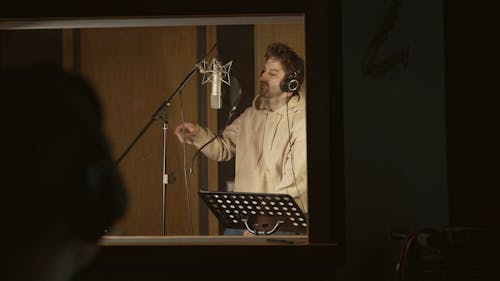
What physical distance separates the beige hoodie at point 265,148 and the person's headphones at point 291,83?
3.2 inches

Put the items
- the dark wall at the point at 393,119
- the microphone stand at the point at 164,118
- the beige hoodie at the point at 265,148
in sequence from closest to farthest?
the dark wall at the point at 393,119
the beige hoodie at the point at 265,148
the microphone stand at the point at 164,118

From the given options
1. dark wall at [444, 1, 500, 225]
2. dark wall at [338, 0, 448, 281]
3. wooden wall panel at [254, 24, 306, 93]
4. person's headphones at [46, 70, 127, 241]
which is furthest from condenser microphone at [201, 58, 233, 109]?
person's headphones at [46, 70, 127, 241]

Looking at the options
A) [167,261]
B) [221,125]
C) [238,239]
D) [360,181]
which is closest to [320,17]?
[360,181]

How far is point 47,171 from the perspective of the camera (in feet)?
2.68

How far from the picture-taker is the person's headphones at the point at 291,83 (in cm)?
440

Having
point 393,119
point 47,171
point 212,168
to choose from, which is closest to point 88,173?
point 47,171

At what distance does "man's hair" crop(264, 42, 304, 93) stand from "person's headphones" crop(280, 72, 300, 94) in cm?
2

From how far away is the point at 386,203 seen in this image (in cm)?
359

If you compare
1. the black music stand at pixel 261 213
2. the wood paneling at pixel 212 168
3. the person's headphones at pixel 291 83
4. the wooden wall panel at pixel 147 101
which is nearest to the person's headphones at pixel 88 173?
the black music stand at pixel 261 213

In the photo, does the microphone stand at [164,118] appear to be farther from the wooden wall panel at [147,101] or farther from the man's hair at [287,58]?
the man's hair at [287,58]

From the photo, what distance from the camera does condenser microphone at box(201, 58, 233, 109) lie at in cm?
496

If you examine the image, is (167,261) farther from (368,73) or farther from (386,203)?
(368,73)

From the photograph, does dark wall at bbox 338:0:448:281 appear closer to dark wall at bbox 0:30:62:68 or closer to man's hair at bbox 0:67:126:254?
dark wall at bbox 0:30:62:68

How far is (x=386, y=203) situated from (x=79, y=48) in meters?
1.91
